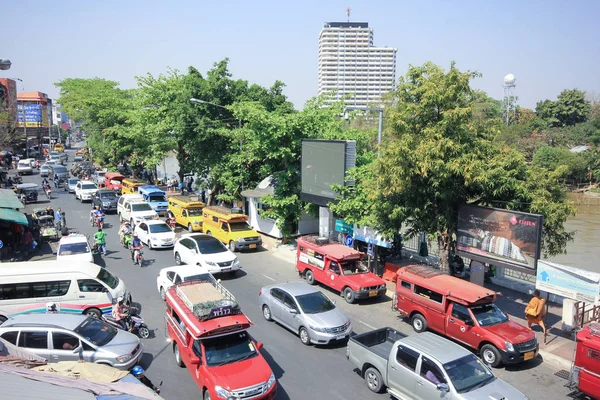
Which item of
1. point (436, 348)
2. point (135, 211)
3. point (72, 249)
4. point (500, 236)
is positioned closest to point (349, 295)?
point (500, 236)

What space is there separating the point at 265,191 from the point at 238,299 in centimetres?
1231

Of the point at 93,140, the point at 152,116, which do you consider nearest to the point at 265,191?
the point at 152,116

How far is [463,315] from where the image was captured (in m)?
13.0

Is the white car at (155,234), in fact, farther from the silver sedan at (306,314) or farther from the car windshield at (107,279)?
the silver sedan at (306,314)

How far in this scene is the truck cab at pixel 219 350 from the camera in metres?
9.40

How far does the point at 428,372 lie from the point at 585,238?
121 feet

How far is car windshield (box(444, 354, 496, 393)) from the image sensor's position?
927 cm

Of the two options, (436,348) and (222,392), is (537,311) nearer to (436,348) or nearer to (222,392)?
(436,348)

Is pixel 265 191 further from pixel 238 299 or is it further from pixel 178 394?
pixel 178 394

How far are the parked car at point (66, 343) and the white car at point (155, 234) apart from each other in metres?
12.5

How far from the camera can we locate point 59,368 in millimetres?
9250

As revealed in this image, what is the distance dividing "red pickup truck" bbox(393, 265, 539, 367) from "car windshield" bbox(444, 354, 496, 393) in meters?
2.55

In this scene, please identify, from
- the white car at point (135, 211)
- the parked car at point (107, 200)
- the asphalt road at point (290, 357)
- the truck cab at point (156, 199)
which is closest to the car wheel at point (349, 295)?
the asphalt road at point (290, 357)

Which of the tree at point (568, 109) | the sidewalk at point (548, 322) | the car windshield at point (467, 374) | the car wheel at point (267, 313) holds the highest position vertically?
the tree at point (568, 109)
